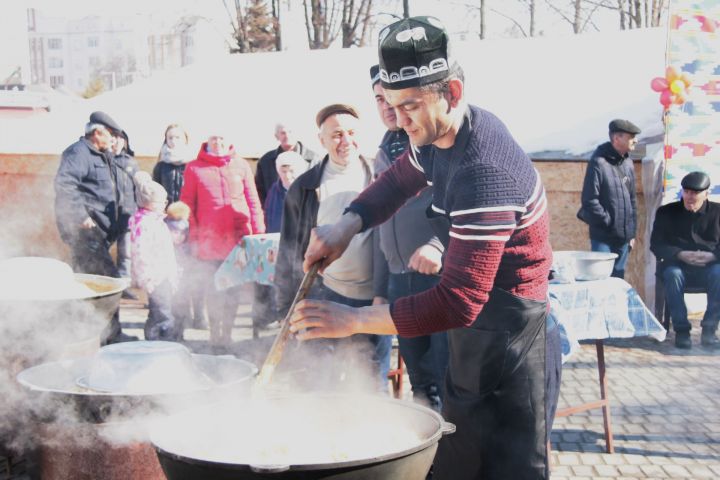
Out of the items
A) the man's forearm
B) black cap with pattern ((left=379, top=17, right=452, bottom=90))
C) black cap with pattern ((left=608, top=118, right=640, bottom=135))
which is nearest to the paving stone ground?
black cap with pattern ((left=608, top=118, right=640, bottom=135))

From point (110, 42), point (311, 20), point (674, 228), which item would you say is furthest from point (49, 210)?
point (110, 42)

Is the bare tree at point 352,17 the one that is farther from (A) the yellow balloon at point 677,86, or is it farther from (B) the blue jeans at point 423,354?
(B) the blue jeans at point 423,354

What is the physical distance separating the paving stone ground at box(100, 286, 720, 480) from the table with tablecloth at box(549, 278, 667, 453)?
0.81 feet

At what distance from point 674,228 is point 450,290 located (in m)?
6.19

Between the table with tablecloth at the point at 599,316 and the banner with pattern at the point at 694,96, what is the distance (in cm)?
343

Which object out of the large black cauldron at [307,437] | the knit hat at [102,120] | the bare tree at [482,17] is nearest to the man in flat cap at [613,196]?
the knit hat at [102,120]

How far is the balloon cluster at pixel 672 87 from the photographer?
308 inches

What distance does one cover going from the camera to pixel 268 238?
6449 millimetres

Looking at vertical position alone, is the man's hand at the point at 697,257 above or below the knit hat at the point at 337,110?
below

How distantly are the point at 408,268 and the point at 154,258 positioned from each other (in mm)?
2873

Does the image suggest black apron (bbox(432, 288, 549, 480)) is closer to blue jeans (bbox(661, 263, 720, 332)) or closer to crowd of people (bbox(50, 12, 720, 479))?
crowd of people (bbox(50, 12, 720, 479))

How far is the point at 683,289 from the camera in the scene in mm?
7570

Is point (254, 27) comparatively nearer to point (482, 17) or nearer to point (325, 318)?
point (482, 17)

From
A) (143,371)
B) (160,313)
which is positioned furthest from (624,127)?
(143,371)
